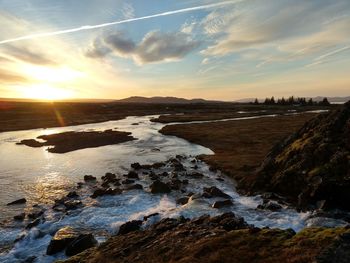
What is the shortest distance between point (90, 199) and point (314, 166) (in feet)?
65.8

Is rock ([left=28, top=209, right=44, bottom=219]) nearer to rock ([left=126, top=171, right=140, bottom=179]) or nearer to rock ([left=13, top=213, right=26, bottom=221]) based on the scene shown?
rock ([left=13, top=213, right=26, bottom=221])

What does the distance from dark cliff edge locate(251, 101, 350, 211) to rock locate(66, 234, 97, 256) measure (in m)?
15.0

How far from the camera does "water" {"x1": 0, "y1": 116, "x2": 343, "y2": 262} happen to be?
70.3 feet

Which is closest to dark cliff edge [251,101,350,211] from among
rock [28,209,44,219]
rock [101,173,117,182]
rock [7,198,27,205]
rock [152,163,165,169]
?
rock [152,163,165,169]

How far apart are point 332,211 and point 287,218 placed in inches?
118

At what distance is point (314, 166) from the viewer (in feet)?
87.0

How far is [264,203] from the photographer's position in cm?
2533

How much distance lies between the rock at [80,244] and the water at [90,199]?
0.57 metres

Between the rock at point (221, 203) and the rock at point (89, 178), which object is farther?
the rock at point (89, 178)

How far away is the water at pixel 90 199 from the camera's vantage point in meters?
21.4

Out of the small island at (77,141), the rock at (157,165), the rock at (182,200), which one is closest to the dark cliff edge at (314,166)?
the rock at (182,200)

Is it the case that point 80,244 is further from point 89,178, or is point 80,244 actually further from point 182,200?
point 89,178

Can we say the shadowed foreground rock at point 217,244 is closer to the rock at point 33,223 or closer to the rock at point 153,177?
the rock at point 33,223

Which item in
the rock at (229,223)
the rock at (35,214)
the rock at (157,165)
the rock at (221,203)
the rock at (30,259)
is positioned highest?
the rock at (229,223)
